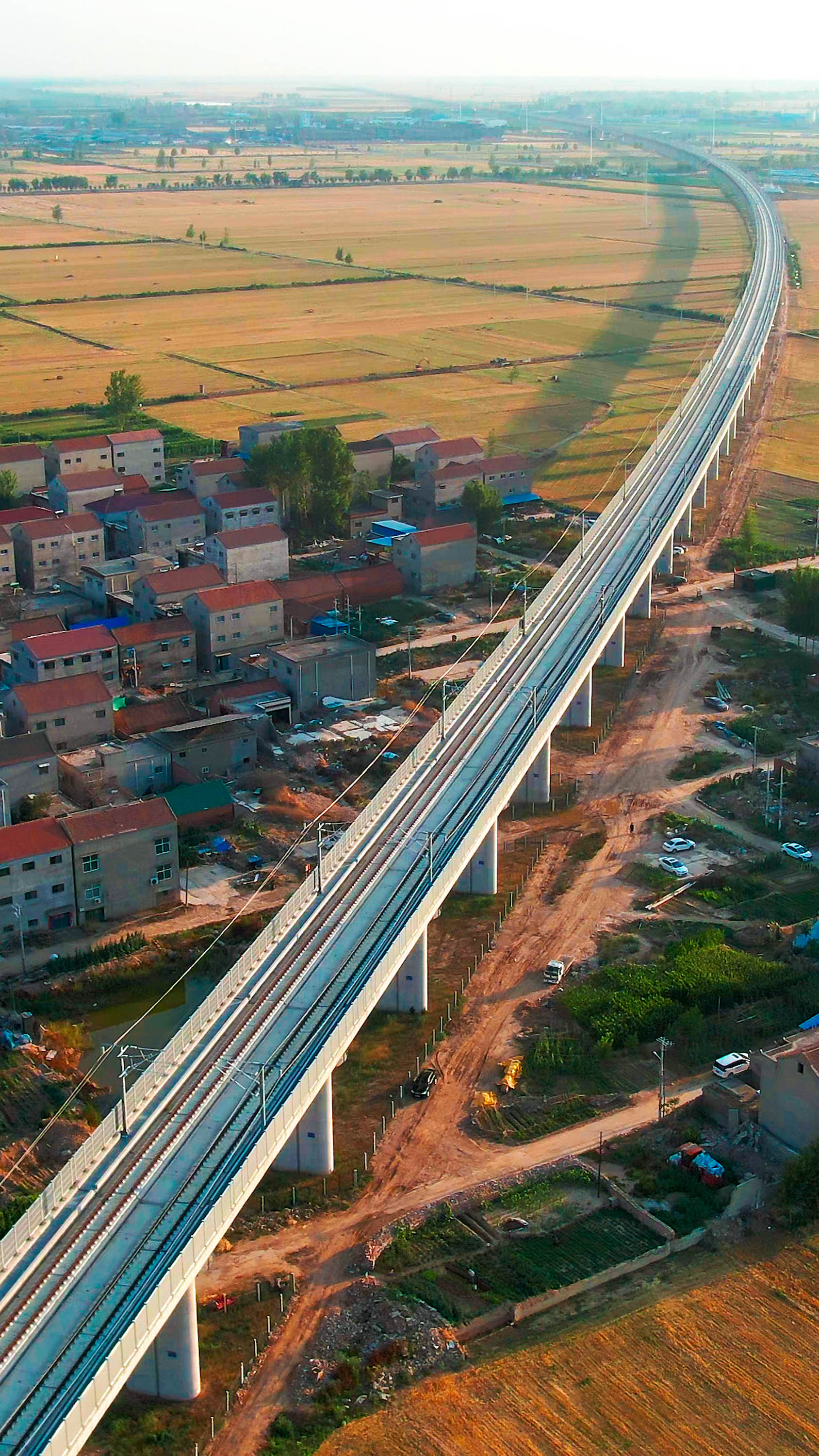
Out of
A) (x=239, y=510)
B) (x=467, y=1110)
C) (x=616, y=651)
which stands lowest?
(x=467, y=1110)

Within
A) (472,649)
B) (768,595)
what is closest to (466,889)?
(472,649)

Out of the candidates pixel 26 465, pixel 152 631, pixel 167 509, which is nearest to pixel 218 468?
pixel 167 509

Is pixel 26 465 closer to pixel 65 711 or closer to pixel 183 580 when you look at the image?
pixel 183 580

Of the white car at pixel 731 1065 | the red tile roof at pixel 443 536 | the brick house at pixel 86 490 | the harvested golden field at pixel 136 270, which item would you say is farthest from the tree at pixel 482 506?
the harvested golden field at pixel 136 270

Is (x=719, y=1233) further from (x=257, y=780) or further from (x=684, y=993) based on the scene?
(x=257, y=780)

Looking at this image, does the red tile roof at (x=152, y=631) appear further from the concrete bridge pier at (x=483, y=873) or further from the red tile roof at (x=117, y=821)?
the concrete bridge pier at (x=483, y=873)

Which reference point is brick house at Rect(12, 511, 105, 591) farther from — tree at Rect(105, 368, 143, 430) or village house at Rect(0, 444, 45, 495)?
tree at Rect(105, 368, 143, 430)
